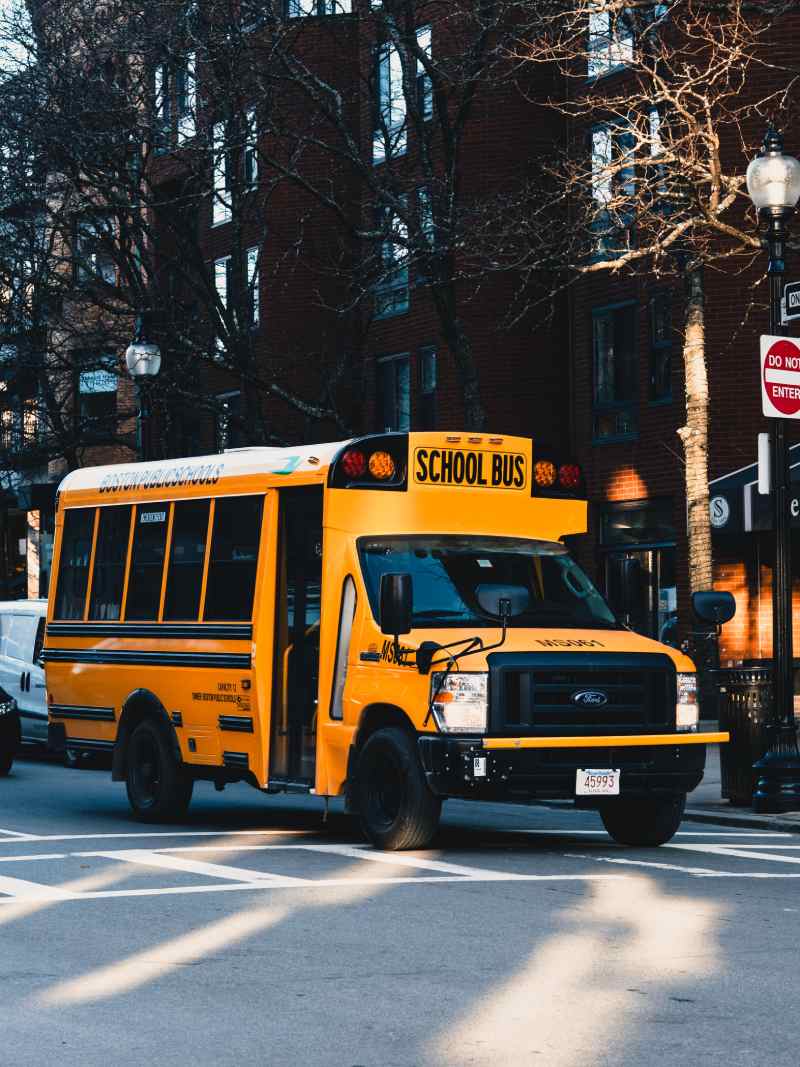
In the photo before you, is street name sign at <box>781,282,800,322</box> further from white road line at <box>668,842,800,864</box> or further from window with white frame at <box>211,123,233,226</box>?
window with white frame at <box>211,123,233,226</box>

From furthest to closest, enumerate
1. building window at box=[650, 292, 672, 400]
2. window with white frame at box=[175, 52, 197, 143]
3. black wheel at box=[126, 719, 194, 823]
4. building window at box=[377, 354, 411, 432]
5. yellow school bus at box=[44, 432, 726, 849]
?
building window at box=[377, 354, 411, 432]
building window at box=[650, 292, 672, 400]
window with white frame at box=[175, 52, 197, 143]
black wheel at box=[126, 719, 194, 823]
yellow school bus at box=[44, 432, 726, 849]

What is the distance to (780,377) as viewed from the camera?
16.9m

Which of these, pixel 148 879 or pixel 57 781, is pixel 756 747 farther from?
pixel 57 781

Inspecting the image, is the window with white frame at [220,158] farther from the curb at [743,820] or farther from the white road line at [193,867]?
the white road line at [193,867]

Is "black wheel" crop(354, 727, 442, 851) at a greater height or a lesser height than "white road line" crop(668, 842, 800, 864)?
greater

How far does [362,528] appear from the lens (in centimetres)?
1412

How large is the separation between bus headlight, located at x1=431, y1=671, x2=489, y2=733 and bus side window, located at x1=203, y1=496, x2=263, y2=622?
251 centimetres

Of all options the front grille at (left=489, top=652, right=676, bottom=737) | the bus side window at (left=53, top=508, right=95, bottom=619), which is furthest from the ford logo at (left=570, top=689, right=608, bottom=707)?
the bus side window at (left=53, top=508, right=95, bottom=619)

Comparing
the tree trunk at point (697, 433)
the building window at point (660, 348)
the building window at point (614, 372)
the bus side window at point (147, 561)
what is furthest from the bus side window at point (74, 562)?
the building window at point (614, 372)

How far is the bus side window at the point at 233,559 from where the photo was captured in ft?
49.3

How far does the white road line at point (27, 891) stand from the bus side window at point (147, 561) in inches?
182

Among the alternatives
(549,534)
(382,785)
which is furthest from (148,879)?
(549,534)

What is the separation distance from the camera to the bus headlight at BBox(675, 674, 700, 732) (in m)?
13.6

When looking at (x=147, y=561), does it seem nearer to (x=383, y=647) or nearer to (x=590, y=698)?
(x=383, y=647)
